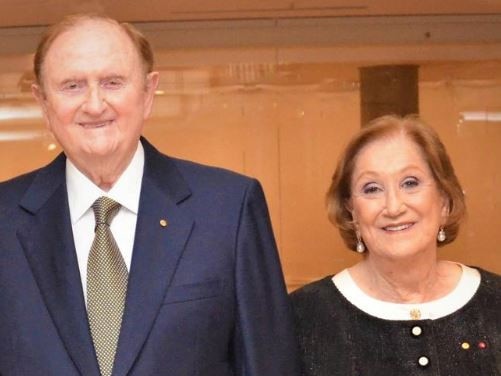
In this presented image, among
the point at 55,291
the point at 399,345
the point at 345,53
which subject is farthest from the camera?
the point at 345,53

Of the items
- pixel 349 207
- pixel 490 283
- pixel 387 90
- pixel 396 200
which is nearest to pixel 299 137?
pixel 387 90

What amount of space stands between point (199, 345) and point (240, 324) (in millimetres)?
120

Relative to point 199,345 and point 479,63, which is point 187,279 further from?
point 479,63

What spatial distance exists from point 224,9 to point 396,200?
7.92ft

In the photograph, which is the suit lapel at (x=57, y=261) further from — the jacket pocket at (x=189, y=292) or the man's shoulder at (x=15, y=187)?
the jacket pocket at (x=189, y=292)

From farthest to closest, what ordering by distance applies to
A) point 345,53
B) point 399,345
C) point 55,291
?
point 345,53 < point 399,345 < point 55,291

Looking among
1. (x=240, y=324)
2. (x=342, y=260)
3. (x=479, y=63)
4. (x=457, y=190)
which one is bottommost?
(x=342, y=260)

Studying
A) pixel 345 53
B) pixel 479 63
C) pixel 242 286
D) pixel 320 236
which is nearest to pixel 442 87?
pixel 479 63

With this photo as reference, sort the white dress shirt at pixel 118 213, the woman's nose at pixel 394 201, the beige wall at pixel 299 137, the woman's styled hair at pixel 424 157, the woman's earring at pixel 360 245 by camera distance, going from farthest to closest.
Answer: the beige wall at pixel 299 137 < the woman's earring at pixel 360 245 < the woman's styled hair at pixel 424 157 < the woman's nose at pixel 394 201 < the white dress shirt at pixel 118 213

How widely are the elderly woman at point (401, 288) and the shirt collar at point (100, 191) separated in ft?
2.03

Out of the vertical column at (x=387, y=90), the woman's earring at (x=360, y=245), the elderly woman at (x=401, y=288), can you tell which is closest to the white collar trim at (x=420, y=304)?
the elderly woman at (x=401, y=288)

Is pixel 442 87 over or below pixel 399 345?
over

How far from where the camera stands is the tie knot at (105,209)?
2729 mm

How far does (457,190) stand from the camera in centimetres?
Result: 308
